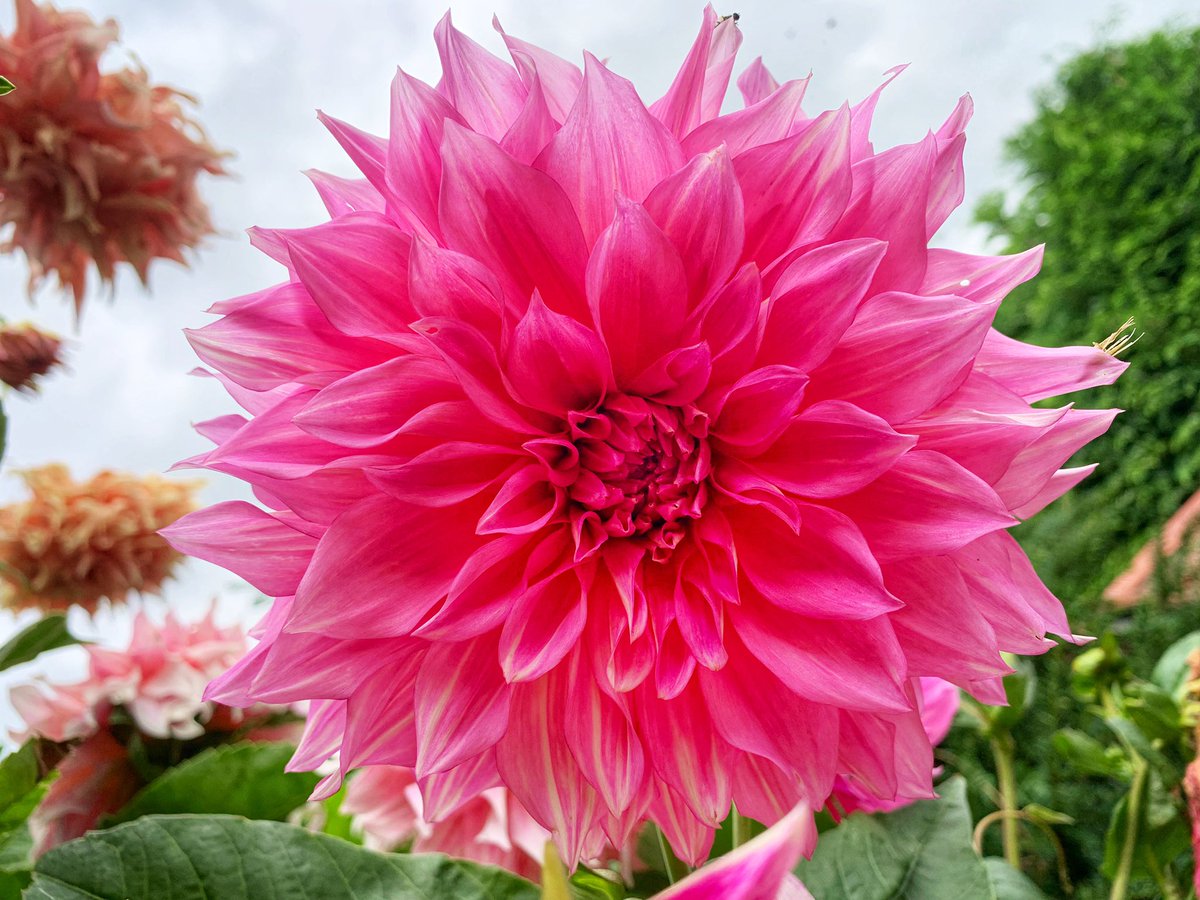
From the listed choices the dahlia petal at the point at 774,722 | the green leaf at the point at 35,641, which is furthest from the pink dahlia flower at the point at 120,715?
the dahlia petal at the point at 774,722

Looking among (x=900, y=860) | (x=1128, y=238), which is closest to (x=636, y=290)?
(x=900, y=860)

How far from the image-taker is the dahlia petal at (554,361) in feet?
0.96

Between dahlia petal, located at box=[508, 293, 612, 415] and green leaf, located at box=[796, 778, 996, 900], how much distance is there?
0.20 metres

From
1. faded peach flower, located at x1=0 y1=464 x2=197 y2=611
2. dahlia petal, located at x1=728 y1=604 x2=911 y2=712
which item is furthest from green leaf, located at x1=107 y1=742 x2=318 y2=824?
faded peach flower, located at x1=0 y1=464 x2=197 y2=611

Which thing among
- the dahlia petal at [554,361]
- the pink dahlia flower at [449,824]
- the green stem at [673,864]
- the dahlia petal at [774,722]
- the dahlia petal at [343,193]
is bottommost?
the pink dahlia flower at [449,824]

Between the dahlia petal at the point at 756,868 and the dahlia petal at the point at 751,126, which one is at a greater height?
the dahlia petal at the point at 751,126

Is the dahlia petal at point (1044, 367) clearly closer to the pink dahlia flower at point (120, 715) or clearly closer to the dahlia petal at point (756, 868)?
the dahlia petal at point (756, 868)

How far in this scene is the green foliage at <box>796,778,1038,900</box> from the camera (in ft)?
1.10

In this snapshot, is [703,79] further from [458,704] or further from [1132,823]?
[1132,823]

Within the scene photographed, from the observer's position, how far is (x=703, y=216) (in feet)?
0.94

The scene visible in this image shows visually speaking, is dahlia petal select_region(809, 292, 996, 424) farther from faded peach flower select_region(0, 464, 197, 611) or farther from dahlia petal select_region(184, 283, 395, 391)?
faded peach flower select_region(0, 464, 197, 611)

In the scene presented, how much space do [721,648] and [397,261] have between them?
164mm

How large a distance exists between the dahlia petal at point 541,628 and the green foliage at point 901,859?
0.14 metres

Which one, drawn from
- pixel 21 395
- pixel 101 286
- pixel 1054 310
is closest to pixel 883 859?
pixel 21 395
